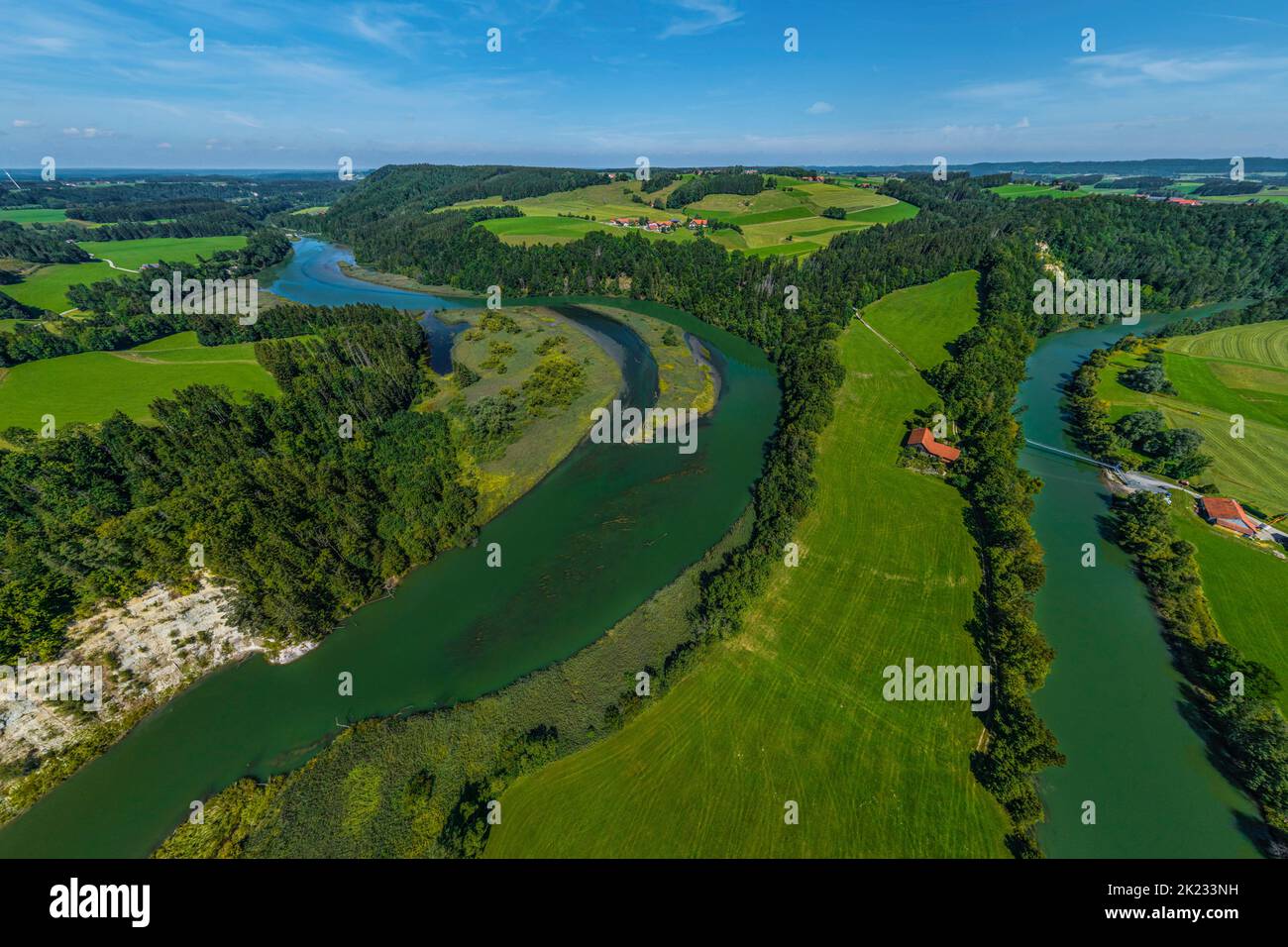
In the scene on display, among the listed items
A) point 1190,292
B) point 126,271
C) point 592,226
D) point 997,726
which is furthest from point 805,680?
point 126,271

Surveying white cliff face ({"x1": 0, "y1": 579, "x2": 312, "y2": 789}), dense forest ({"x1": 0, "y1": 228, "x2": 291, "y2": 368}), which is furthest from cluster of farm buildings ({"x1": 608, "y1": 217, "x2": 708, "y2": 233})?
white cliff face ({"x1": 0, "y1": 579, "x2": 312, "y2": 789})

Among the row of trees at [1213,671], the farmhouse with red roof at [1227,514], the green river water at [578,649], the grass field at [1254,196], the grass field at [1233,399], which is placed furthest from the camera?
the grass field at [1254,196]

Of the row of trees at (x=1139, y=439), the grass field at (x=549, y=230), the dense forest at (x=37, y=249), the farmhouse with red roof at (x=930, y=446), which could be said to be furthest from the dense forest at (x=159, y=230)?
the row of trees at (x=1139, y=439)

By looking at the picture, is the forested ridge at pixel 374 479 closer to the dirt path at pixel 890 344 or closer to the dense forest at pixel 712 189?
the dirt path at pixel 890 344

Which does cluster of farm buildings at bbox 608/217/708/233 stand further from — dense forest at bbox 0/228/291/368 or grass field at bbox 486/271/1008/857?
grass field at bbox 486/271/1008/857

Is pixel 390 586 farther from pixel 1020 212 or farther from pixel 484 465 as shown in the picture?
pixel 1020 212
